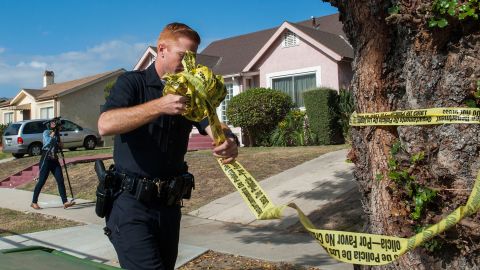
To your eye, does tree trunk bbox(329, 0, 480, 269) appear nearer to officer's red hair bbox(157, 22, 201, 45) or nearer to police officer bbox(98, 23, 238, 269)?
police officer bbox(98, 23, 238, 269)

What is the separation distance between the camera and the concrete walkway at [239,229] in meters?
6.12

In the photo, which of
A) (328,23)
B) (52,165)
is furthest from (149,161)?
(328,23)

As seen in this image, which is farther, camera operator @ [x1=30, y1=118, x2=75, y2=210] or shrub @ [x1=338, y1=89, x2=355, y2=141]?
shrub @ [x1=338, y1=89, x2=355, y2=141]

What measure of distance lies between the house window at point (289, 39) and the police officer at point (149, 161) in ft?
59.6

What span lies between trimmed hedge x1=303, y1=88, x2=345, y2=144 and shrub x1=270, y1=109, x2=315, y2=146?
343 millimetres

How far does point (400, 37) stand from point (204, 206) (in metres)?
6.67

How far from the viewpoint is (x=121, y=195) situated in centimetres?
311

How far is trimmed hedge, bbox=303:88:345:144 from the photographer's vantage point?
16844 millimetres

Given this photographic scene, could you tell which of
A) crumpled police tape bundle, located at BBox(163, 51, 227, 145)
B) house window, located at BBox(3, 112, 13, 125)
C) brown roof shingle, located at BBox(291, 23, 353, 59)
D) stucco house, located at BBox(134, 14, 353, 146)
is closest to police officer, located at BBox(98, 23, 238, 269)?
crumpled police tape bundle, located at BBox(163, 51, 227, 145)

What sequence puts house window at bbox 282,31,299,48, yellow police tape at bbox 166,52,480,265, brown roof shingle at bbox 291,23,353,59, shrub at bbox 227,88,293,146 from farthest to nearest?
1. house window at bbox 282,31,299,48
2. brown roof shingle at bbox 291,23,353,59
3. shrub at bbox 227,88,293,146
4. yellow police tape at bbox 166,52,480,265

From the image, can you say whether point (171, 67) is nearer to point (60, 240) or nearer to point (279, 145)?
point (60, 240)

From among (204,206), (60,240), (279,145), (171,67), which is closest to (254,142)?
(279,145)

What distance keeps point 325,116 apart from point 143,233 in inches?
564

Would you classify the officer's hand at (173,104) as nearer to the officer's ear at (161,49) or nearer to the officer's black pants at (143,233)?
the officer's ear at (161,49)
